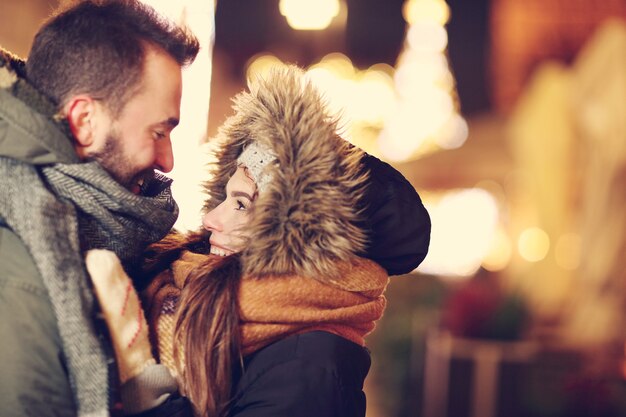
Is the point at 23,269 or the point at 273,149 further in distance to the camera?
the point at 273,149

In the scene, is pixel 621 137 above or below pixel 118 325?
above

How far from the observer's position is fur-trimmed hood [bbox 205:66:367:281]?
2.40 m

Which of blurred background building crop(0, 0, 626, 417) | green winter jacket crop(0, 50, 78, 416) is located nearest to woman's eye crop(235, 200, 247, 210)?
green winter jacket crop(0, 50, 78, 416)

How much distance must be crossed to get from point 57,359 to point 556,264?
8.06 meters

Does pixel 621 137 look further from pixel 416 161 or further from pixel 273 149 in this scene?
pixel 416 161

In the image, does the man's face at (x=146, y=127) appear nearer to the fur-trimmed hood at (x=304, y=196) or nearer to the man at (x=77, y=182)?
the man at (x=77, y=182)

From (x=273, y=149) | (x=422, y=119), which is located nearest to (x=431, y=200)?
(x=422, y=119)

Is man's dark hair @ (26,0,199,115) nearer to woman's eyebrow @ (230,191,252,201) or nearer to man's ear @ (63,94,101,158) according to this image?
man's ear @ (63,94,101,158)

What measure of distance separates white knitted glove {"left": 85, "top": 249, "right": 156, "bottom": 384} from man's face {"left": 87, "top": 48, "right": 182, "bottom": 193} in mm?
372

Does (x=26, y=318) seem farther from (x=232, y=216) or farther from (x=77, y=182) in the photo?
(x=232, y=216)

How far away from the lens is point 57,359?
2045mm

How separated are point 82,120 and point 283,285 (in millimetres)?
804

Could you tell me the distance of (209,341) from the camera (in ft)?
7.57

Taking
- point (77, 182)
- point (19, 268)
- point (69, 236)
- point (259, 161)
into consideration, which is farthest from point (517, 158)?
point (19, 268)
